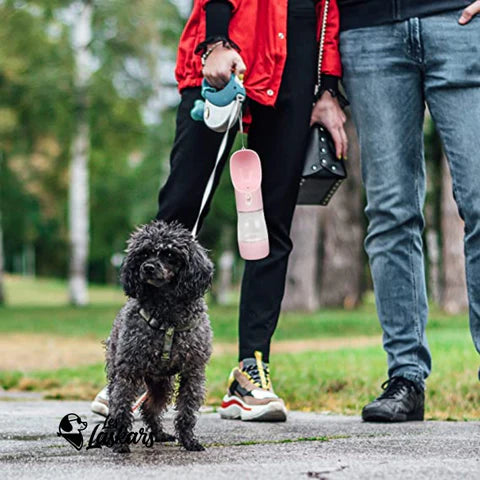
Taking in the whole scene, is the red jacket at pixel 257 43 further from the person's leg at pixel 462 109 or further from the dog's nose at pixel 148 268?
the dog's nose at pixel 148 268

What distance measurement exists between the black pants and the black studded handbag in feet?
0.20

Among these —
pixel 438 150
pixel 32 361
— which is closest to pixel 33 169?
pixel 438 150

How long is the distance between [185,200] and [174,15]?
21.2 metres

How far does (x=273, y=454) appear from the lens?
11.1 feet

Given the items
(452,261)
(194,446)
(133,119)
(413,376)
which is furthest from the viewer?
(133,119)

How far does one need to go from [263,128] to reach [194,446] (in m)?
1.69

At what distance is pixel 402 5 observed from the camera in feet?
15.3

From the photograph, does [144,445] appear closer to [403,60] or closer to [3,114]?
[403,60]

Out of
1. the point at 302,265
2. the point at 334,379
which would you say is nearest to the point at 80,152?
the point at 302,265

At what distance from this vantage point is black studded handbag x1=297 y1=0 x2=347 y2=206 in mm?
4762

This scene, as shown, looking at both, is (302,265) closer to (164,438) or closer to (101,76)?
(101,76)

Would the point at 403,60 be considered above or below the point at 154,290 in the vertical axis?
above

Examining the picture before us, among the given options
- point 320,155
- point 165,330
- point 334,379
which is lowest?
point 334,379

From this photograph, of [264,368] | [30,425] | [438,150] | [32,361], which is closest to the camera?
[30,425]
